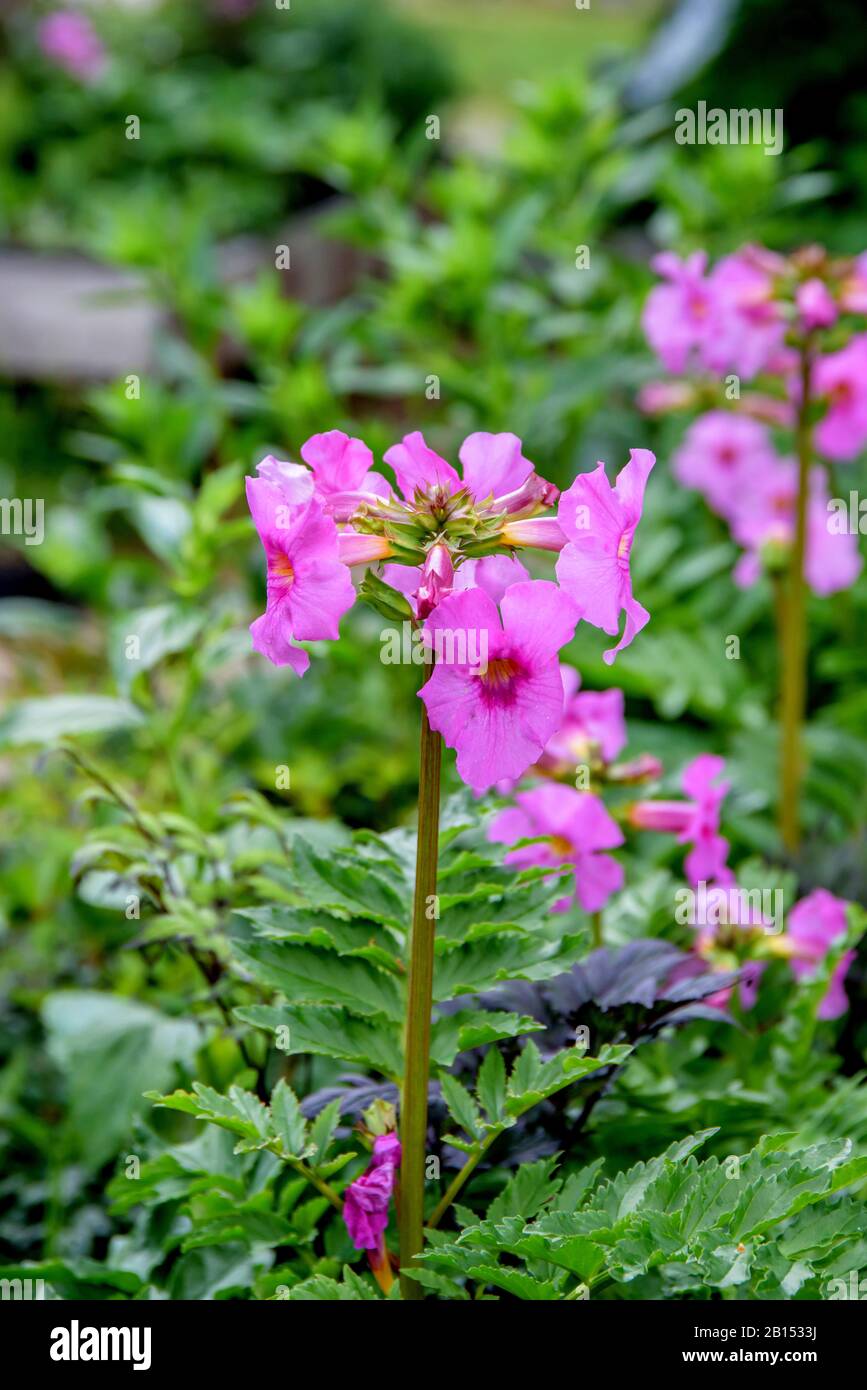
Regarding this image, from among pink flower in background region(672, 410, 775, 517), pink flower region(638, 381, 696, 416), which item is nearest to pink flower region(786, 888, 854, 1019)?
pink flower in background region(672, 410, 775, 517)

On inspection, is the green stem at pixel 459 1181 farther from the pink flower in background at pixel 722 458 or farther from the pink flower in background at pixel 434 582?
the pink flower in background at pixel 722 458

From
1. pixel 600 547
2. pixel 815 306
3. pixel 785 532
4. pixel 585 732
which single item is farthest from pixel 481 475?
pixel 785 532

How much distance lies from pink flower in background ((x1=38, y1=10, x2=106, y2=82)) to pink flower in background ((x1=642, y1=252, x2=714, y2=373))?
4.63 meters

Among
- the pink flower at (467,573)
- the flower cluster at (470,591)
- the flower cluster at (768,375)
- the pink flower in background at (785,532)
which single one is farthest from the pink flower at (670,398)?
the flower cluster at (470,591)

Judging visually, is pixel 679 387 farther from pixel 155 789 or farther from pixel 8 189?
pixel 8 189

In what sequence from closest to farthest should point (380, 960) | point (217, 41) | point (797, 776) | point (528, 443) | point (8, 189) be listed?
1. point (380, 960)
2. point (797, 776)
3. point (528, 443)
4. point (8, 189)
5. point (217, 41)

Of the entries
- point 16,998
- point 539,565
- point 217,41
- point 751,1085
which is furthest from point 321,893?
point 217,41

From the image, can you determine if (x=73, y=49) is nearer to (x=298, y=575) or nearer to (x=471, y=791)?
(x=471, y=791)

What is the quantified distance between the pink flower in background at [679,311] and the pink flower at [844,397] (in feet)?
0.57

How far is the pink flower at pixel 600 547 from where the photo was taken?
885mm

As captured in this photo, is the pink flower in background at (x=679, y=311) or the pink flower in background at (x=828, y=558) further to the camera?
the pink flower in background at (x=828, y=558)

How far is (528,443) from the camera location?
2.31 meters
